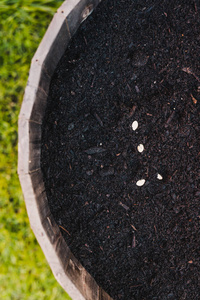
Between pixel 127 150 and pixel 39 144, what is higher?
pixel 39 144

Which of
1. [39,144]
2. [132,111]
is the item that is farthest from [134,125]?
[39,144]

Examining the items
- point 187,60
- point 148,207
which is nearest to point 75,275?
point 148,207

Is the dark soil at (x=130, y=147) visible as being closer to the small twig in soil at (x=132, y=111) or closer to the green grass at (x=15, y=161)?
the small twig in soil at (x=132, y=111)

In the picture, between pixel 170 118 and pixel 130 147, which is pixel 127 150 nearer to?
pixel 130 147

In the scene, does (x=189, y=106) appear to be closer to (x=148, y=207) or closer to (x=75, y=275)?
(x=148, y=207)

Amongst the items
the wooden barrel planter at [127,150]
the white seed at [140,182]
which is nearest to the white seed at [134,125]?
the wooden barrel planter at [127,150]

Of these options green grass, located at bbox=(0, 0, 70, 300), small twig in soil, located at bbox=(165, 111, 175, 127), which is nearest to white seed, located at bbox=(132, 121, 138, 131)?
small twig in soil, located at bbox=(165, 111, 175, 127)
